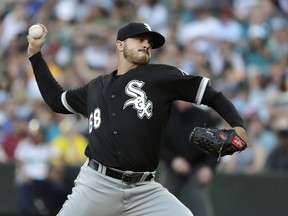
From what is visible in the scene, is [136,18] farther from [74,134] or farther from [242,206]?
[242,206]

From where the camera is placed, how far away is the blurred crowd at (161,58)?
11.1 m

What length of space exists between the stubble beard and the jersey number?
1.50 ft

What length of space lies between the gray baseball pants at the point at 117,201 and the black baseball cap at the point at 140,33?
3.57 feet

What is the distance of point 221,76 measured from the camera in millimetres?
12617

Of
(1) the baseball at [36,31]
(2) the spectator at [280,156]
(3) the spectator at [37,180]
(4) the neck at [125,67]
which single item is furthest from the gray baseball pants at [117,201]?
(3) the spectator at [37,180]

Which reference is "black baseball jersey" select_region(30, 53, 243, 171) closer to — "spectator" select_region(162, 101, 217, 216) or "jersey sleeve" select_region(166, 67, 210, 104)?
"jersey sleeve" select_region(166, 67, 210, 104)

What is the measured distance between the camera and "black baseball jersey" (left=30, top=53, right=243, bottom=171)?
5.87m

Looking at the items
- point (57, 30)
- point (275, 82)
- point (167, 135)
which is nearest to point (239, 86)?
point (275, 82)

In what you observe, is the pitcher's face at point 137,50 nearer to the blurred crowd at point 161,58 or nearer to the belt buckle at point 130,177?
the belt buckle at point 130,177

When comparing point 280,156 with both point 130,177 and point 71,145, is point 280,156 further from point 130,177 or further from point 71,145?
point 130,177

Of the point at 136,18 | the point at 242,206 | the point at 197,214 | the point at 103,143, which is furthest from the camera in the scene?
the point at 136,18

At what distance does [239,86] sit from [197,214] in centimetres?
330

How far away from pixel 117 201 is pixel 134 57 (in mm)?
1097

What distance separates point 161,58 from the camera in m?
13.1
